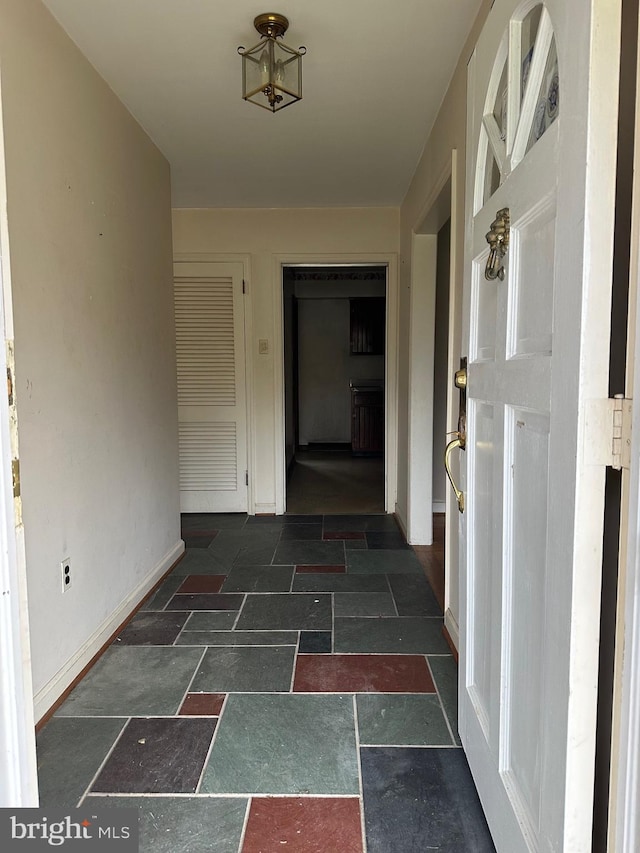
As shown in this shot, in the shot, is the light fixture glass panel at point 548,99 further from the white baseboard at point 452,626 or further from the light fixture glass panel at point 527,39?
the white baseboard at point 452,626

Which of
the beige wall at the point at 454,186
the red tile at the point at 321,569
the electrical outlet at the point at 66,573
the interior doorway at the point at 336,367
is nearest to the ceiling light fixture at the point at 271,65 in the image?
the beige wall at the point at 454,186

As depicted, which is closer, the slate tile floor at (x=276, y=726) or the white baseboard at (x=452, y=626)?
the slate tile floor at (x=276, y=726)

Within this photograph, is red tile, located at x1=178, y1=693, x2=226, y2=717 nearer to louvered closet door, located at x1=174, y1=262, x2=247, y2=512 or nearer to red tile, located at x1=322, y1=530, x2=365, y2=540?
red tile, located at x1=322, y1=530, x2=365, y2=540

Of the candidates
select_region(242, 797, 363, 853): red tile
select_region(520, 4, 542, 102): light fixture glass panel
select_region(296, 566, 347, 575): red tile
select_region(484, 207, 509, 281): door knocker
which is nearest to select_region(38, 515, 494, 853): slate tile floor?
select_region(242, 797, 363, 853): red tile

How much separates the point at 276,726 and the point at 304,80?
244 cm

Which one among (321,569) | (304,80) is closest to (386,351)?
(321,569)

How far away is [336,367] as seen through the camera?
24.1ft

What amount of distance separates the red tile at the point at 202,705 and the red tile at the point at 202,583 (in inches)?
34.6

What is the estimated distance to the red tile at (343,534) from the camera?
11.1 feet

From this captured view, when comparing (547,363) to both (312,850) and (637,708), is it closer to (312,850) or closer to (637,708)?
(637,708)

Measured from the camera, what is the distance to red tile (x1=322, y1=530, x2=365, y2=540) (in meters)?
3.39

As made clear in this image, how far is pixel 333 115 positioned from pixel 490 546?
2130 mm

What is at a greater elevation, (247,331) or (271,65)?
(271,65)

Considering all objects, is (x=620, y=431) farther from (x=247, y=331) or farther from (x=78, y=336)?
(x=247, y=331)
